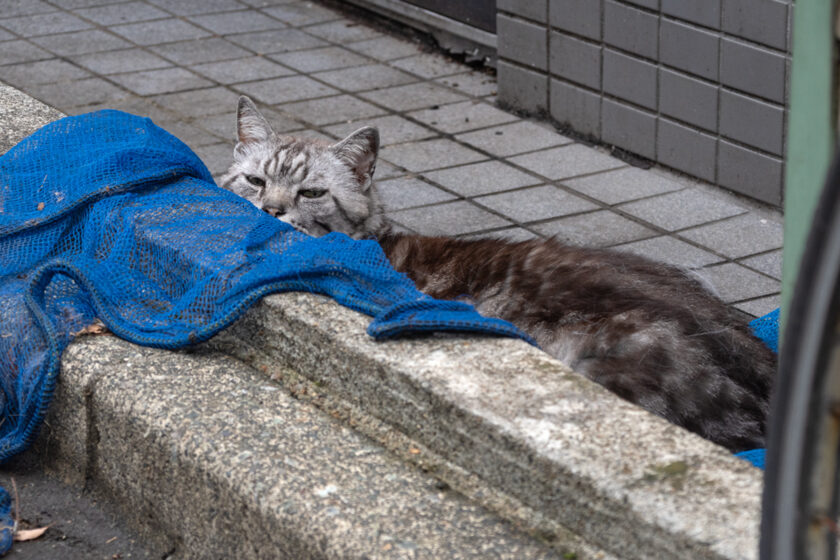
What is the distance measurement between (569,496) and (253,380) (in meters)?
0.88

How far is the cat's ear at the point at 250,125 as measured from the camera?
3891 millimetres

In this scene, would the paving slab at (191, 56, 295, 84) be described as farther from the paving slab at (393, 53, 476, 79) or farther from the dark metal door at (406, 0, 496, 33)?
the dark metal door at (406, 0, 496, 33)

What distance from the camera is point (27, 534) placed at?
2.59 meters

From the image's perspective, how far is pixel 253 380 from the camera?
255 cm

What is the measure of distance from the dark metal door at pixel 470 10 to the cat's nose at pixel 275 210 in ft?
9.70

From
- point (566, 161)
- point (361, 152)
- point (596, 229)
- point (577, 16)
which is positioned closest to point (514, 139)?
point (566, 161)

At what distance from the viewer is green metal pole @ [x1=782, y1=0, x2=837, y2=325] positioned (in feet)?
5.12

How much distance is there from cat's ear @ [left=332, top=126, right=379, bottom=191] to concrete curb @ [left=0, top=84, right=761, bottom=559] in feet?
4.32

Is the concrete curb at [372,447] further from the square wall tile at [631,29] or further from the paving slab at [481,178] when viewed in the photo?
the square wall tile at [631,29]

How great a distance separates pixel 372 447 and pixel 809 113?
44.3 inches

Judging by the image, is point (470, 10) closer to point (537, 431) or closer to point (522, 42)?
point (522, 42)

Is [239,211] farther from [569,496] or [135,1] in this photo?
[135,1]

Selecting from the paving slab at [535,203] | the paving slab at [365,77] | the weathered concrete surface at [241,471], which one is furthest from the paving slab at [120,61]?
the weathered concrete surface at [241,471]

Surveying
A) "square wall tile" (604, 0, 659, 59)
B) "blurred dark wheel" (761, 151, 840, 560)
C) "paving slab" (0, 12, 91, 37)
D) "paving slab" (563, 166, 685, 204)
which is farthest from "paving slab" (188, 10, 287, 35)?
"blurred dark wheel" (761, 151, 840, 560)
